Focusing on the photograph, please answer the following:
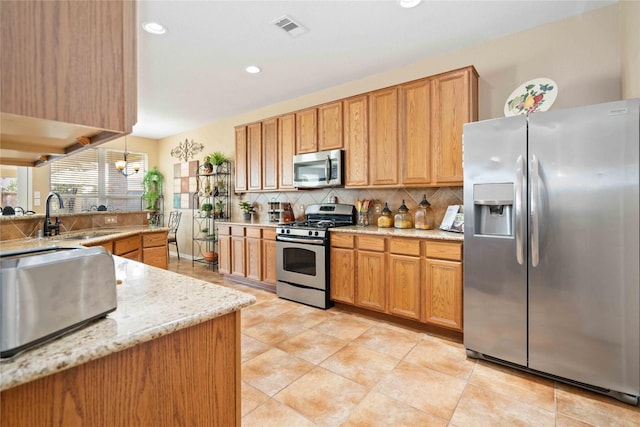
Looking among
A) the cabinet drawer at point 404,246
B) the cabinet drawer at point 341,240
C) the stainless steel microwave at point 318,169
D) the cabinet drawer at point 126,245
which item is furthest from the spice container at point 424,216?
the cabinet drawer at point 126,245

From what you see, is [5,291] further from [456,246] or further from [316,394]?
[456,246]

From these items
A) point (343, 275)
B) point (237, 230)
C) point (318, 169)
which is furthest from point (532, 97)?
point (237, 230)

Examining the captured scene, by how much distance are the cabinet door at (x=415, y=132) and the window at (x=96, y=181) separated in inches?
229

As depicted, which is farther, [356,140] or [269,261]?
[269,261]

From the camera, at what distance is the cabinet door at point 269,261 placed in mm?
4043

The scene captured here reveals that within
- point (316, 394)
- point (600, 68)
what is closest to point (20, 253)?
point (316, 394)

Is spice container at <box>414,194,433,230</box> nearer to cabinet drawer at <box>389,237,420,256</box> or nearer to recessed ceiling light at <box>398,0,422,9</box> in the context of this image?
cabinet drawer at <box>389,237,420,256</box>

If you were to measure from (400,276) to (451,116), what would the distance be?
154 centimetres

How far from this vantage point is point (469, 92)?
2.74 metres

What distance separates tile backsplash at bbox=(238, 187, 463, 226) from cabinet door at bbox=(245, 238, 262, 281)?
72 centimetres

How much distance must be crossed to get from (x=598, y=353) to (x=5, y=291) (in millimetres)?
2710

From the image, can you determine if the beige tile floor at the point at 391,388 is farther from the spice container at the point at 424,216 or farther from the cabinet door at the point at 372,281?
the spice container at the point at 424,216

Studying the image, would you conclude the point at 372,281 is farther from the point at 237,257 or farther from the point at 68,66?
the point at 68,66

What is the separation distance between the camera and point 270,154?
4414 millimetres
